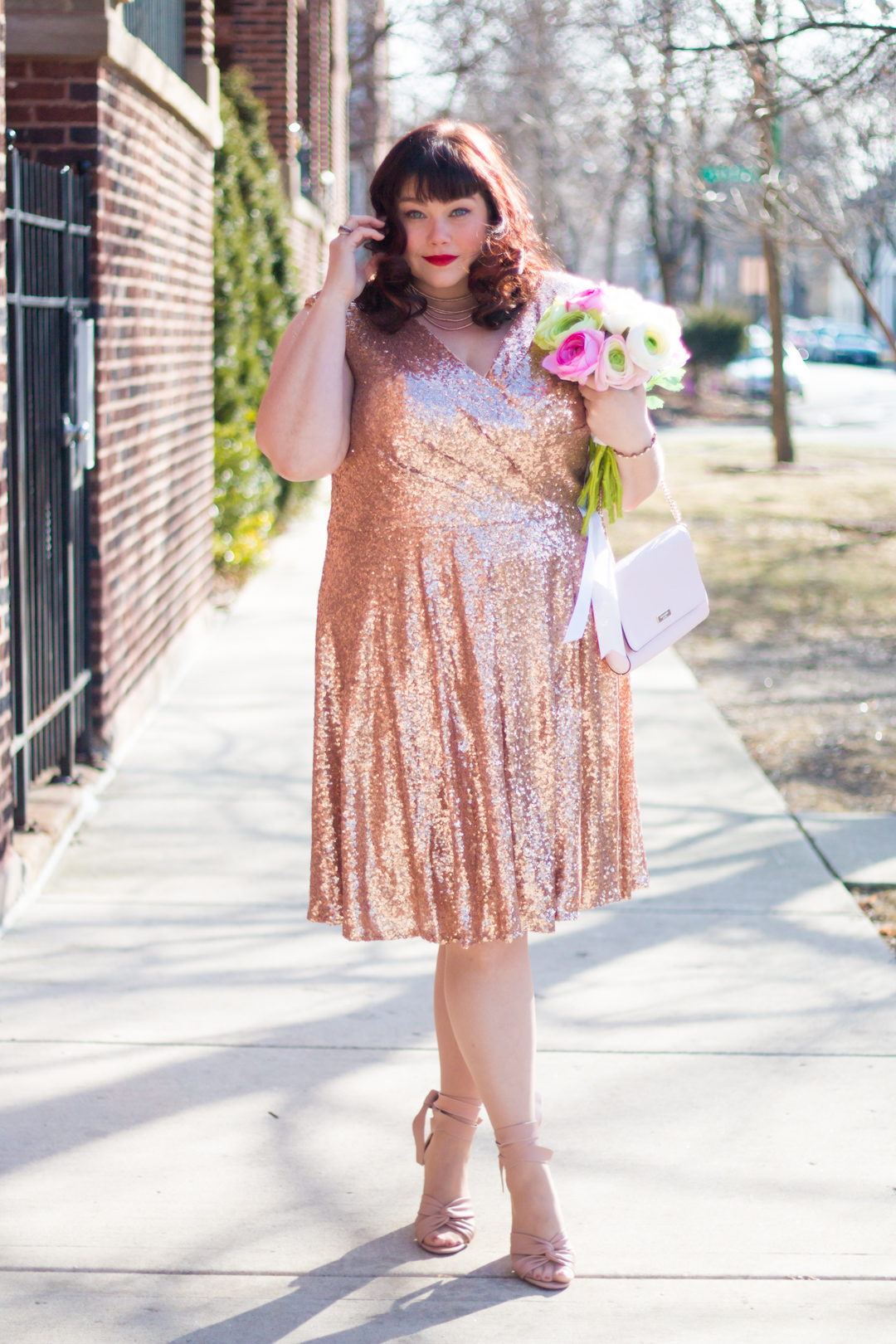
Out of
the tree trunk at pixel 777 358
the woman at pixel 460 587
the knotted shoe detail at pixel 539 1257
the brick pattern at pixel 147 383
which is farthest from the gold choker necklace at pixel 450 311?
the tree trunk at pixel 777 358

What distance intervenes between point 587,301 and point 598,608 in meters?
0.52

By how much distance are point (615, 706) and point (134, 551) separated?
3926mm

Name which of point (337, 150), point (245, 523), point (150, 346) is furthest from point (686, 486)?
point (150, 346)

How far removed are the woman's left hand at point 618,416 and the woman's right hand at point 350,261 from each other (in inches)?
16.4

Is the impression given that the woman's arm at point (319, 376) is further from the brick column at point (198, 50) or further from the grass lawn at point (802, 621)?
the brick column at point (198, 50)

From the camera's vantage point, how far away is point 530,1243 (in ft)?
8.69

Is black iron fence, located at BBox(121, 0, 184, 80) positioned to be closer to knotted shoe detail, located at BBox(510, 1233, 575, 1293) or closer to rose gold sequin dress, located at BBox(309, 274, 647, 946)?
rose gold sequin dress, located at BBox(309, 274, 647, 946)

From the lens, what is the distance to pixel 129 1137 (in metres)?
3.13

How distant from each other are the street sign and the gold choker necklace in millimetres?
10769

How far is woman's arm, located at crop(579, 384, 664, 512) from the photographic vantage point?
2.64 m

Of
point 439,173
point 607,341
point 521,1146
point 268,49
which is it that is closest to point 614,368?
point 607,341

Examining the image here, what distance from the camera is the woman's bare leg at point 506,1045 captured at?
2.65 metres

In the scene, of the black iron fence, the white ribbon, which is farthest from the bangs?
the black iron fence

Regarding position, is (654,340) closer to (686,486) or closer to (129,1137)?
(129,1137)
